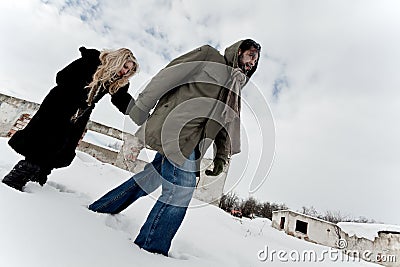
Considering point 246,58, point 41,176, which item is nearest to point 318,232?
point 246,58

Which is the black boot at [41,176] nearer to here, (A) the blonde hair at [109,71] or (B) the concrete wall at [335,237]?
(A) the blonde hair at [109,71]

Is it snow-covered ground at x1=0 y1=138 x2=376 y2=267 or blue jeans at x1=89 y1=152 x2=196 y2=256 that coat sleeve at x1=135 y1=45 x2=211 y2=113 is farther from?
snow-covered ground at x1=0 y1=138 x2=376 y2=267

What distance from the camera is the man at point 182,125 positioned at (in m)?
1.40

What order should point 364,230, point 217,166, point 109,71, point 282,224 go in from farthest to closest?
1. point 282,224
2. point 364,230
3. point 109,71
4. point 217,166

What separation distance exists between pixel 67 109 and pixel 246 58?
118 centimetres

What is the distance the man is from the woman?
33 cm

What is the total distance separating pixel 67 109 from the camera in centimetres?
169

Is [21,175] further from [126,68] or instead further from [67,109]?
[126,68]

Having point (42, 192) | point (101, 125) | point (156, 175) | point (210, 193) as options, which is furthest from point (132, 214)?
point (101, 125)

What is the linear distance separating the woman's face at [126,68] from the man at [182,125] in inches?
12.8

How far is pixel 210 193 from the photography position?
5828mm

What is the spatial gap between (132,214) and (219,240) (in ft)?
2.54

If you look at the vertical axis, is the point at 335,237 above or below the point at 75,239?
above

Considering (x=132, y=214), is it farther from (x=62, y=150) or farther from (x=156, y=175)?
(x=62, y=150)
